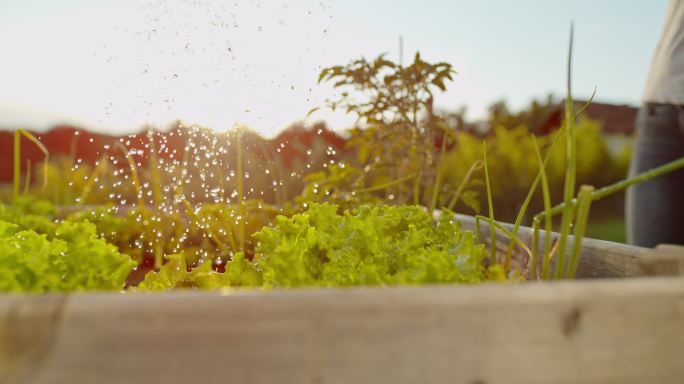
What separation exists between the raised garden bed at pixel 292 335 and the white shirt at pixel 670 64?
112 inches

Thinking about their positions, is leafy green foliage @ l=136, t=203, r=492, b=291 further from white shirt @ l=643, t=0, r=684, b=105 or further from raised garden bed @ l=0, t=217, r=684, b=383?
white shirt @ l=643, t=0, r=684, b=105

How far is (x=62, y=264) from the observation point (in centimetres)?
122

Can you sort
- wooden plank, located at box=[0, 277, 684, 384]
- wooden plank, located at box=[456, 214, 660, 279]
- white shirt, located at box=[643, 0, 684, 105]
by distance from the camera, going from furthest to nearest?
white shirt, located at box=[643, 0, 684, 105] → wooden plank, located at box=[456, 214, 660, 279] → wooden plank, located at box=[0, 277, 684, 384]

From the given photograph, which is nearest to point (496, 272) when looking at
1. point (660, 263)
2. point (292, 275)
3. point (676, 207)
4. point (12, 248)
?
point (660, 263)

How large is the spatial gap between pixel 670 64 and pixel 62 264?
3.05m

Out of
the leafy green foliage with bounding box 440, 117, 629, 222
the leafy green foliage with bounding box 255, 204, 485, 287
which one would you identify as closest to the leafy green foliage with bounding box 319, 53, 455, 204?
the leafy green foliage with bounding box 255, 204, 485, 287

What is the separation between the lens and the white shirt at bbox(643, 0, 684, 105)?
315 cm

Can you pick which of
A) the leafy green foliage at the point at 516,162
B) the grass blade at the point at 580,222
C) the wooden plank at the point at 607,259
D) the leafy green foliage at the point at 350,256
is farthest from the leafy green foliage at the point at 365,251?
the leafy green foliage at the point at 516,162

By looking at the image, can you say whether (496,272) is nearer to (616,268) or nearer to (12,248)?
(616,268)

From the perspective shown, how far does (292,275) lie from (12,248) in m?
0.50

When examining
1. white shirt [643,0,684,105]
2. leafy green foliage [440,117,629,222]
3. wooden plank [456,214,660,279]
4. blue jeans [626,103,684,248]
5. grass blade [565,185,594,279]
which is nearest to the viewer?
grass blade [565,185,594,279]

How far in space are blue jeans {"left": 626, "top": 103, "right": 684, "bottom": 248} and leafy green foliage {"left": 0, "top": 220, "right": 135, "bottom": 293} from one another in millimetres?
2917

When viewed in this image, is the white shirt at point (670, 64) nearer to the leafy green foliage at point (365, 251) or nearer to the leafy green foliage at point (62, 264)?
the leafy green foliage at point (365, 251)

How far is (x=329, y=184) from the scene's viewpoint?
246 centimetres
